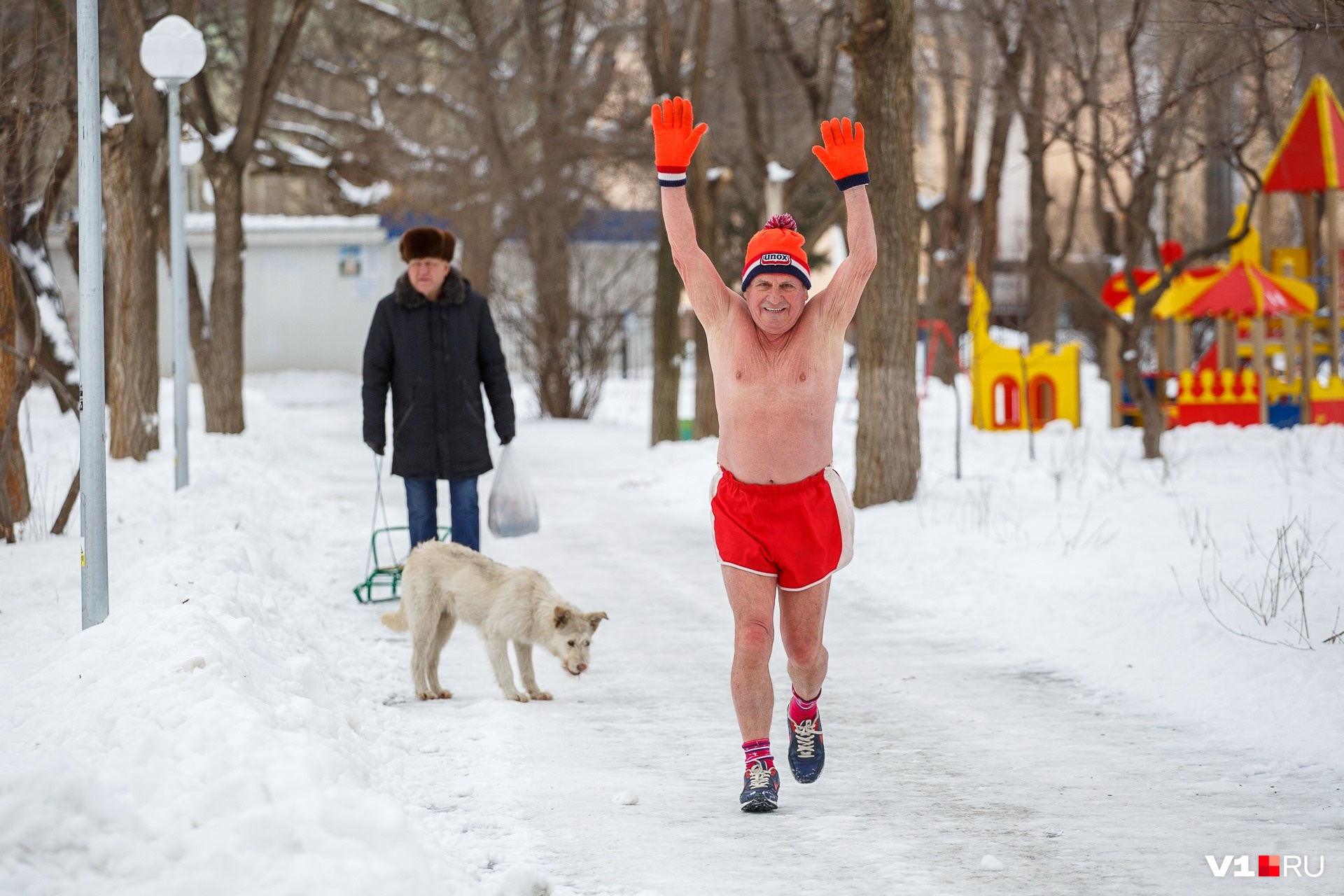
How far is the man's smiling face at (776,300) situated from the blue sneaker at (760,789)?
148 cm

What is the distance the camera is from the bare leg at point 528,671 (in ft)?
21.8

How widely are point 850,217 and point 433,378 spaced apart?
3.58 m

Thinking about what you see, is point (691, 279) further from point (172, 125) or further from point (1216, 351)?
point (1216, 351)

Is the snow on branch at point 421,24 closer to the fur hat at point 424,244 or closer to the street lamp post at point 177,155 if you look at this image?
the street lamp post at point 177,155

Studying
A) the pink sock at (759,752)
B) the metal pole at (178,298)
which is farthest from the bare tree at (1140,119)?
the pink sock at (759,752)

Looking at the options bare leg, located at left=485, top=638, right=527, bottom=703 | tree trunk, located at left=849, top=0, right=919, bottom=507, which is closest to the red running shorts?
bare leg, located at left=485, top=638, right=527, bottom=703

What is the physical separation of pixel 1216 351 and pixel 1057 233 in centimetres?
2263

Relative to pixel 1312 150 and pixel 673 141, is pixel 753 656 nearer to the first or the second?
pixel 673 141

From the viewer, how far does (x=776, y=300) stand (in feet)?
16.1

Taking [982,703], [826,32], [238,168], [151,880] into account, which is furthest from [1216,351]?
[151,880]

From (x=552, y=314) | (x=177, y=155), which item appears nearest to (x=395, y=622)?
(x=177, y=155)

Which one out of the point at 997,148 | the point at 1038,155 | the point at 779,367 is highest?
the point at 997,148

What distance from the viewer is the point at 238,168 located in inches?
711

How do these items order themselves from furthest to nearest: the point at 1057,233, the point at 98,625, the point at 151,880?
1. the point at 1057,233
2. the point at 98,625
3. the point at 151,880
